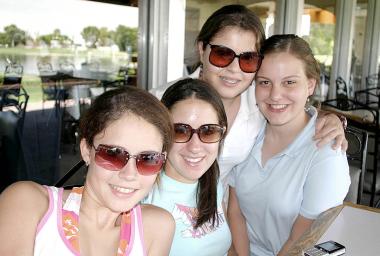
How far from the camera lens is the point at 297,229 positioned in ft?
5.25

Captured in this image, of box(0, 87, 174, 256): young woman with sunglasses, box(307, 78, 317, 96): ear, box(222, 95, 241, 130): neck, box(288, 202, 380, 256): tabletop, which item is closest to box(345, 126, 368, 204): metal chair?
box(288, 202, 380, 256): tabletop

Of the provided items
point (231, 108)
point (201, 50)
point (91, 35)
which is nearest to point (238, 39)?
point (201, 50)

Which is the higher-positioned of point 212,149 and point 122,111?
point 122,111

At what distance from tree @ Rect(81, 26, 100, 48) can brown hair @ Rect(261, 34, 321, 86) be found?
188cm

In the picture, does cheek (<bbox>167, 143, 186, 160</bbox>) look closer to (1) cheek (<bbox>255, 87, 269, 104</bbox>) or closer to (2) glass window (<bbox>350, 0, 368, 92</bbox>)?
(1) cheek (<bbox>255, 87, 269, 104</bbox>)

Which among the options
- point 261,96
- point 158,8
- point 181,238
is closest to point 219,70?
point 261,96

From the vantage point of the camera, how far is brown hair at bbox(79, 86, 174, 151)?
1.14m

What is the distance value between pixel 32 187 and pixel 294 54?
3.53 ft

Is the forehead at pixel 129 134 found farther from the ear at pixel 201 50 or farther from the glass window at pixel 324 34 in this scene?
the glass window at pixel 324 34

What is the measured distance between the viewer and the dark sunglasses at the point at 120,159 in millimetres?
1100

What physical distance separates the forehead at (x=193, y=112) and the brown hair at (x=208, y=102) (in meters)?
0.02

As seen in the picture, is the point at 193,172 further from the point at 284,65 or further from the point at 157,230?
Result: the point at 284,65

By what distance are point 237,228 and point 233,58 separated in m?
0.72

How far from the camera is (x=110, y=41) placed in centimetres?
342
